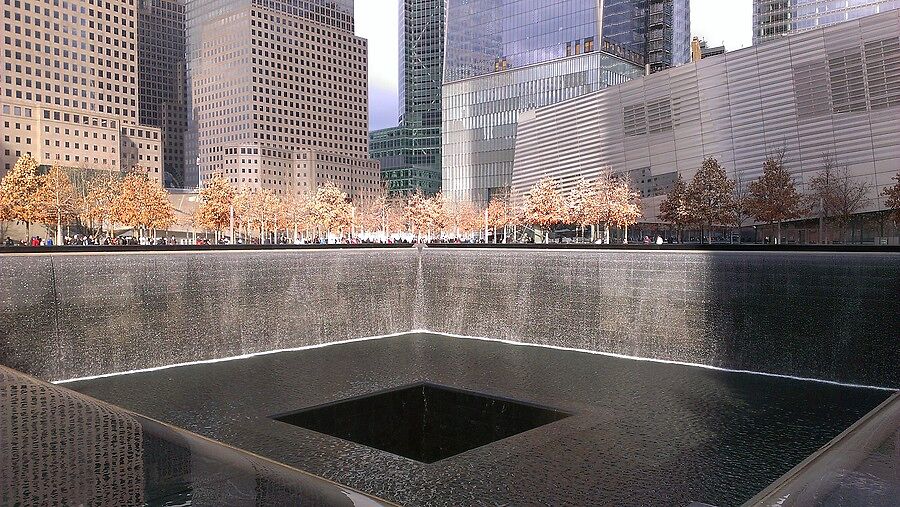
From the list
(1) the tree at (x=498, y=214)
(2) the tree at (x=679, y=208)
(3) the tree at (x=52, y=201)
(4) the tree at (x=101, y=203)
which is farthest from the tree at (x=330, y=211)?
(2) the tree at (x=679, y=208)

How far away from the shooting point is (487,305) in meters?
30.3

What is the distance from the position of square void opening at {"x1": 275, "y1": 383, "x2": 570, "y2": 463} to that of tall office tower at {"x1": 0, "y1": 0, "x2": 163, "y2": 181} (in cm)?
11323

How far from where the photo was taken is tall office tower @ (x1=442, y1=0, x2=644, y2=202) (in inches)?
4131

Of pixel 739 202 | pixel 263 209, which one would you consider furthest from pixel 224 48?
pixel 739 202

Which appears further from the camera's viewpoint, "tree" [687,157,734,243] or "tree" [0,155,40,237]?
"tree" [0,155,40,237]

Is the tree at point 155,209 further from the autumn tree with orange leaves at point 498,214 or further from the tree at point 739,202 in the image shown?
the tree at point 739,202

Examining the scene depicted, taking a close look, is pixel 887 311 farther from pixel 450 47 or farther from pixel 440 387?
pixel 450 47

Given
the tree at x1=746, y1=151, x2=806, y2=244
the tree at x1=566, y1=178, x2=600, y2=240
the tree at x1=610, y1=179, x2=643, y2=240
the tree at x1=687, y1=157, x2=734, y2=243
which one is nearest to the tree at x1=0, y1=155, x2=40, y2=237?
the tree at x1=566, y1=178, x2=600, y2=240

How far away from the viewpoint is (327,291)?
29.5 meters

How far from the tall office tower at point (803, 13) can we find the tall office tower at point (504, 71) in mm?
18993

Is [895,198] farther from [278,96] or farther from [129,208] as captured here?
[278,96]

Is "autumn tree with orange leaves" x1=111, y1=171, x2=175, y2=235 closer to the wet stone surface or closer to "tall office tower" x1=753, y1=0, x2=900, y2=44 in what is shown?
the wet stone surface

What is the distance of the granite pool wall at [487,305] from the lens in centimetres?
2048

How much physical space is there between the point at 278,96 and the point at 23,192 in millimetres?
118375
